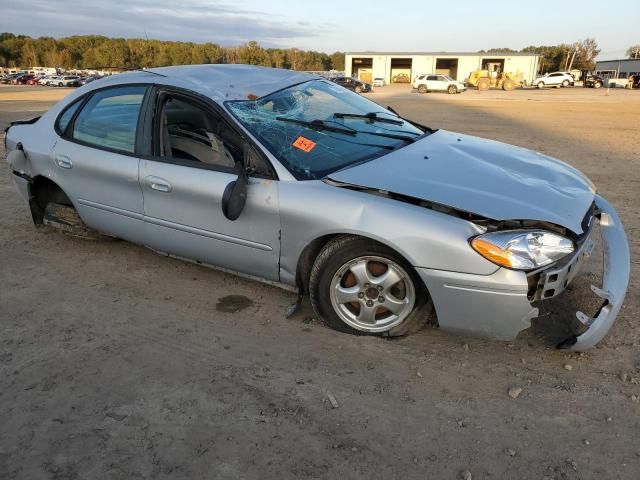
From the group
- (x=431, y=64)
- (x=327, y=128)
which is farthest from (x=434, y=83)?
(x=327, y=128)

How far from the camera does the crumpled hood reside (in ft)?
8.89

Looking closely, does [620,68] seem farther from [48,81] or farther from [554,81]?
[48,81]

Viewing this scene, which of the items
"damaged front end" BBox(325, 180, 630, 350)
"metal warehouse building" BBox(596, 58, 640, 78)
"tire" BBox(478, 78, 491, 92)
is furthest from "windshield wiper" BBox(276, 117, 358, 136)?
"metal warehouse building" BBox(596, 58, 640, 78)

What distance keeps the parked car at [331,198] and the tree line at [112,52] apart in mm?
95294

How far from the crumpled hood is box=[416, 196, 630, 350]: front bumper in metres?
0.31

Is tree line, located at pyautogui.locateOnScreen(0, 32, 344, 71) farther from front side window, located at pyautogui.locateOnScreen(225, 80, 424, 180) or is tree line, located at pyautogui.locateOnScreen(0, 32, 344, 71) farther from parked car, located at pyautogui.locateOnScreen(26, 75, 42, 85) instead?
front side window, located at pyautogui.locateOnScreen(225, 80, 424, 180)

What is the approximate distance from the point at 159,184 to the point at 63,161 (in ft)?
3.76

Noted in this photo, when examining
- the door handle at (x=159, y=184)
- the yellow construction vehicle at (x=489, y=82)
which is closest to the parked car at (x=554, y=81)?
the yellow construction vehicle at (x=489, y=82)

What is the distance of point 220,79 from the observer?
12.1ft

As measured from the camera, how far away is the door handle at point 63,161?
4.03m

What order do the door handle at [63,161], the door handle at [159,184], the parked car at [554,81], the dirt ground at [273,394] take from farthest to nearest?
the parked car at [554,81] → the door handle at [63,161] → the door handle at [159,184] → the dirt ground at [273,394]

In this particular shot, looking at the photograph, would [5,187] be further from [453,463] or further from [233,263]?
[453,463]

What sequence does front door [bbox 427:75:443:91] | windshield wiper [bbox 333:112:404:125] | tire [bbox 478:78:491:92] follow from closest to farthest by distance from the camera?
windshield wiper [bbox 333:112:404:125]
front door [bbox 427:75:443:91]
tire [bbox 478:78:491:92]

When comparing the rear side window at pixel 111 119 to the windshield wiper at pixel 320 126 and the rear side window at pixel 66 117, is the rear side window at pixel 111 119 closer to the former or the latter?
the rear side window at pixel 66 117
